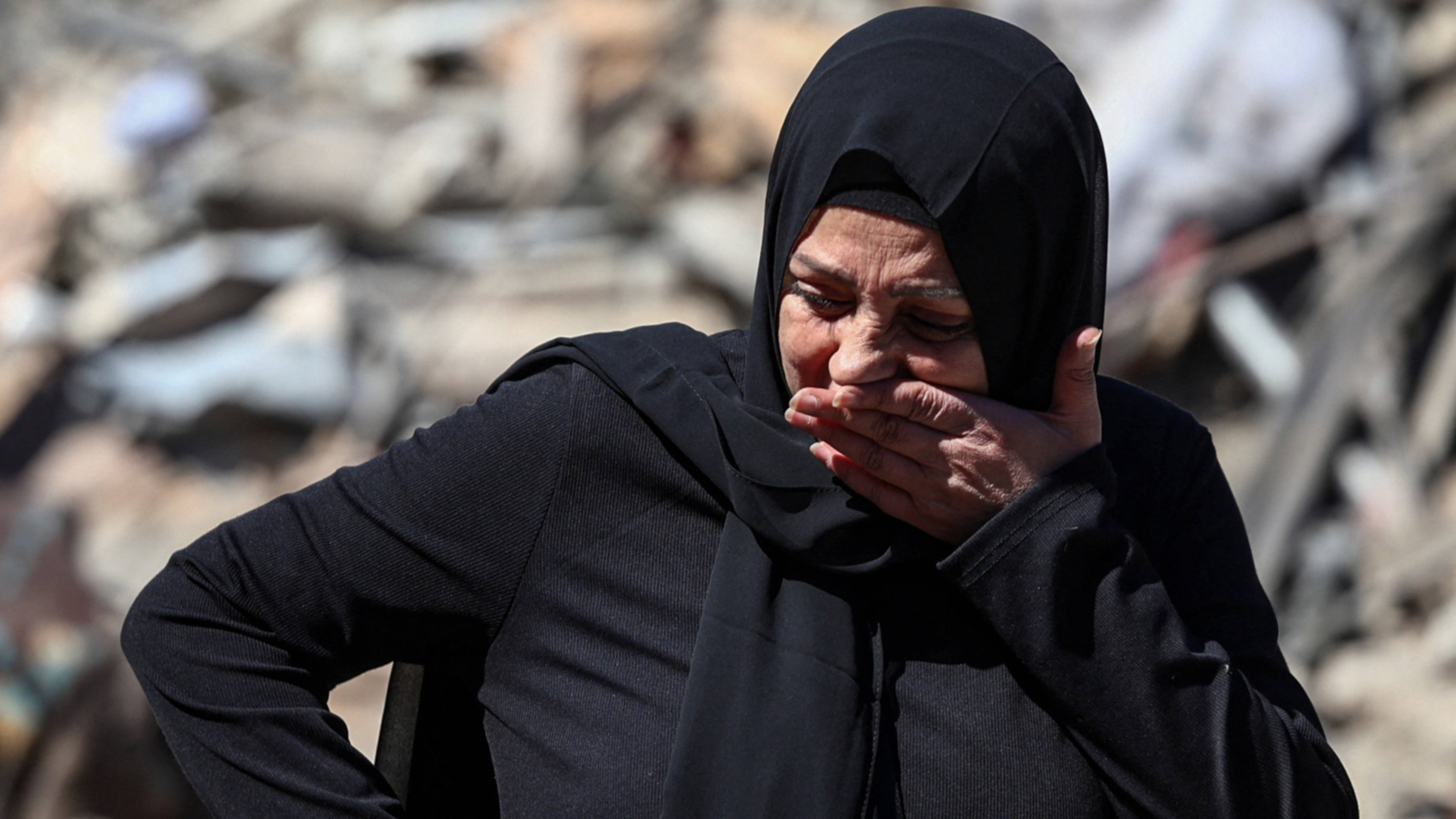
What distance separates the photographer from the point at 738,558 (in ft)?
5.14

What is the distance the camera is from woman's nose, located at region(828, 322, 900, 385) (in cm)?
149

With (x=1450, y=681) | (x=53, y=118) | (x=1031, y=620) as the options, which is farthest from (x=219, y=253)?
(x=1031, y=620)

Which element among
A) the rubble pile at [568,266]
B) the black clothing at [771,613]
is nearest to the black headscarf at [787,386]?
the black clothing at [771,613]

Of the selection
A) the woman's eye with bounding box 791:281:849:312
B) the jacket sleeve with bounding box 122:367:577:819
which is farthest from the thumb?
the jacket sleeve with bounding box 122:367:577:819

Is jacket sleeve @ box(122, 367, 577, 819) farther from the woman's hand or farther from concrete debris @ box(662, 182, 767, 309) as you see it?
concrete debris @ box(662, 182, 767, 309)

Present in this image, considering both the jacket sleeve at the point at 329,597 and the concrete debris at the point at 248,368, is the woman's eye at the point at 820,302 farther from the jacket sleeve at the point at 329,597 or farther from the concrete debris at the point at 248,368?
the concrete debris at the point at 248,368

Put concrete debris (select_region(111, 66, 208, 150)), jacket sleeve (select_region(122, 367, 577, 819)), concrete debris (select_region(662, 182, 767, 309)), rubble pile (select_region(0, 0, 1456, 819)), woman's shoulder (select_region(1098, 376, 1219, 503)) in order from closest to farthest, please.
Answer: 1. jacket sleeve (select_region(122, 367, 577, 819))
2. woman's shoulder (select_region(1098, 376, 1219, 503))
3. rubble pile (select_region(0, 0, 1456, 819))
4. concrete debris (select_region(662, 182, 767, 309))
5. concrete debris (select_region(111, 66, 208, 150))

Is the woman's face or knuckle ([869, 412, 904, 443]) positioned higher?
the woman's face

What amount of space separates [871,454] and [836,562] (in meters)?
0.12

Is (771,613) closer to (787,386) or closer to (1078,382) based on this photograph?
(787,386)

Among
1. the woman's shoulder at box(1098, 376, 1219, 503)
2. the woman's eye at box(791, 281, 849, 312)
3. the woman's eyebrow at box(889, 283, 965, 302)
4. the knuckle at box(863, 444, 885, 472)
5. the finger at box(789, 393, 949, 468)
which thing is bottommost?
the woman's shoulder at box(1098, 376, 1219, 503)

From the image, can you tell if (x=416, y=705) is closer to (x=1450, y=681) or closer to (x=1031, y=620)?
(x=1031, y=620)

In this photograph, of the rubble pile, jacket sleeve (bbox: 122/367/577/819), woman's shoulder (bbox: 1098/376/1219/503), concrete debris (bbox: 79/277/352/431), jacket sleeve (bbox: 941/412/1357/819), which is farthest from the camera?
concrete debris (bbox: 79/277/352/431)

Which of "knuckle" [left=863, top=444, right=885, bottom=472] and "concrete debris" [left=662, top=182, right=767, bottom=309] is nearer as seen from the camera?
"knuckle" [left=863, top=444, right=885, bottom=472]
